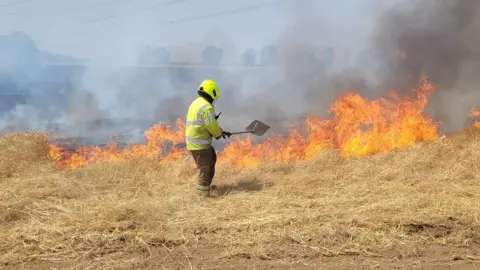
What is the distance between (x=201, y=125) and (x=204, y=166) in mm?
636

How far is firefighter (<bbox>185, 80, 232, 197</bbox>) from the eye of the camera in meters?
6.82

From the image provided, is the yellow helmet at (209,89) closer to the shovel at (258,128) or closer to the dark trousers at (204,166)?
the dark trousers at (204,166)

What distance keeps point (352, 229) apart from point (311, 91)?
11.2m

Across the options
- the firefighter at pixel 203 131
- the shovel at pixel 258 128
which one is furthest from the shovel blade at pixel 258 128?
the firefighter at pixel 203 131

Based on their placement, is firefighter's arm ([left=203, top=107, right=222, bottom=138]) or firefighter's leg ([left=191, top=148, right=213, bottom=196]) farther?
firefighter's leg ([left=191, top=148, right=213, bottom=196])

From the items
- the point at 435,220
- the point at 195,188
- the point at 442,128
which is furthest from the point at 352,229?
the point at 442,128

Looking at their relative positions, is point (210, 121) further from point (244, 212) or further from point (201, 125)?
point (244, 212)

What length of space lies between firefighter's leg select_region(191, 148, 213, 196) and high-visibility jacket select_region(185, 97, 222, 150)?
0.30ft

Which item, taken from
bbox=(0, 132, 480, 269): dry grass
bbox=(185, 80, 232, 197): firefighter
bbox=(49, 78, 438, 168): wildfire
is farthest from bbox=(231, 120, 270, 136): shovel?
bbox=(49, 78, 438, 168): wildfire

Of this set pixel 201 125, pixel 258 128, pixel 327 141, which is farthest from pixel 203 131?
pixel 327 141

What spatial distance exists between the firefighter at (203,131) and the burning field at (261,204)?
34 cm

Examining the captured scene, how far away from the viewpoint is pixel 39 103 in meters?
23.3

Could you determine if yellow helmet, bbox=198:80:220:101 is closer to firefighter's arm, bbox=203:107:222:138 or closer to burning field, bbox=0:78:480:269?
firefighter's arm, bbox=203:107:222:138

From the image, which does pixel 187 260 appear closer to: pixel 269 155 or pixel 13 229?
pixel 13 229
